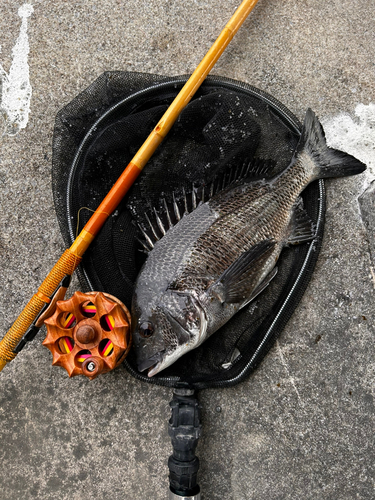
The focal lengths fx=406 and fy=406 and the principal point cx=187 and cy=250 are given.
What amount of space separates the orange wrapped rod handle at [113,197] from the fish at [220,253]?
0.32m

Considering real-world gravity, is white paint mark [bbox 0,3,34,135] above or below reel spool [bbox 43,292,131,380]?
above

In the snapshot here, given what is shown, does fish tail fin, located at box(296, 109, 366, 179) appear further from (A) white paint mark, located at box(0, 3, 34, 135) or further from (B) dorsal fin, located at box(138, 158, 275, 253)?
(A) white paint mark, located at box(0, 3, 34, 135)

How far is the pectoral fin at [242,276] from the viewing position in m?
2.33

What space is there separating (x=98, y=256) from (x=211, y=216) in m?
0.74

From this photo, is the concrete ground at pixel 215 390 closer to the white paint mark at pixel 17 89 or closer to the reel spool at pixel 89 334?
the white paint mark at pixel 17 89

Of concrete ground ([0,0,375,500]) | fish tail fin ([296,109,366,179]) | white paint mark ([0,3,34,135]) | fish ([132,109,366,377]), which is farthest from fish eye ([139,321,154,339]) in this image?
white paint mark ([0,3,34,135])

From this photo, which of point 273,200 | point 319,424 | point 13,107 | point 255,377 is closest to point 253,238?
point 273,200

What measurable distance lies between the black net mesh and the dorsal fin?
27mm

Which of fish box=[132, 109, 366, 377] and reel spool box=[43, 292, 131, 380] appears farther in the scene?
fish box=[132, 109, 366, 377]

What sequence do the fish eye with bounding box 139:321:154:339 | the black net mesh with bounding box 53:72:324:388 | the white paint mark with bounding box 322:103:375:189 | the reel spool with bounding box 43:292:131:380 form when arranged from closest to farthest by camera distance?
the reel spool with bounding box 43:292:131:380, the fish eye with bounding box 139:321:154:339, the black net mesh with bounding box 53:72:324:388, the white paint mark with bounding box 322:103:375:189

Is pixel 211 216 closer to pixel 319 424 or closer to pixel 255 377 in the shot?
pixel 255 377

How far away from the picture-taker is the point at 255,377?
263cm

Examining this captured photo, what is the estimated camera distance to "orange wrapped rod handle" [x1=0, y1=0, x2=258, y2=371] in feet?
7.57

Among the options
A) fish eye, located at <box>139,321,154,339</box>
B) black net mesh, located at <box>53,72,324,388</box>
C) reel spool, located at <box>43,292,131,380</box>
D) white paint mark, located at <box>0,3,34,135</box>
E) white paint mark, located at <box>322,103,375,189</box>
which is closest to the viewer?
reel spool, located at <box>43,292,131,380</box>
